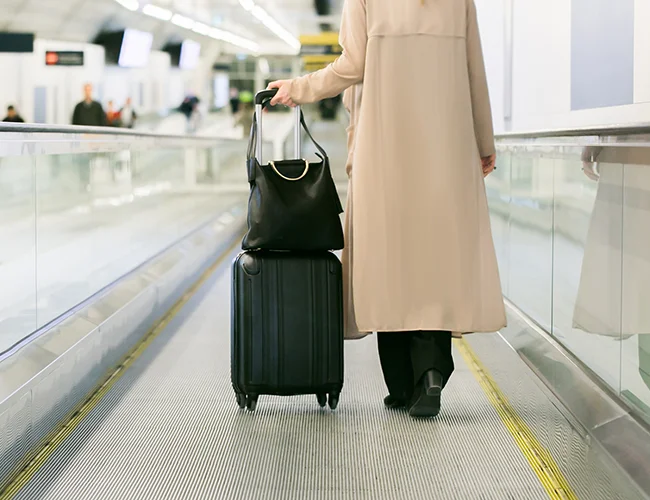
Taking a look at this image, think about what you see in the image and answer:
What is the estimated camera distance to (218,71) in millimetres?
28453

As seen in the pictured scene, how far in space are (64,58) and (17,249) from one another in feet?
60.4

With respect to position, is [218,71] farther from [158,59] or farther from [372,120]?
[372,120]

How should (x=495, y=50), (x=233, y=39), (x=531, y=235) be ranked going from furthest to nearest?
1. (x=233, y=39)
2. (x=495, y=50)
3. (x=531, y=235)

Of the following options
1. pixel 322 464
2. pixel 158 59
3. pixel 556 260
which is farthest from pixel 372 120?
pixel 158 59

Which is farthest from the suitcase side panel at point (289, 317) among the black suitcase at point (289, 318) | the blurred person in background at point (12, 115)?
the blurred person in background at point (12, 115)

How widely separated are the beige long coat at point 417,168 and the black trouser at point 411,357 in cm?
10

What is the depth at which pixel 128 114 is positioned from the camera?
23.2 metres

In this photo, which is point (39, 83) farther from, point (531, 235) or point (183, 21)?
point (531, 235)

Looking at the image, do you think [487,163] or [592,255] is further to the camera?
[487,163]

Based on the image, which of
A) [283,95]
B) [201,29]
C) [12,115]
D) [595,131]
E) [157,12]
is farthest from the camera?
[201,29]

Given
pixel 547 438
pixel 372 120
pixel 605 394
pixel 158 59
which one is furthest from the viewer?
pixel 158 59

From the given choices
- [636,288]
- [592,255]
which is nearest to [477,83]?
[592,255]

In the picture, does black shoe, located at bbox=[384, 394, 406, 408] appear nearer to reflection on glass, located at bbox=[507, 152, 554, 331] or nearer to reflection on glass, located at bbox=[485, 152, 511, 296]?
reflection on glass, located at bbox=[507, 152, 554, 331]

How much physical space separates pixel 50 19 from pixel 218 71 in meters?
8.93
